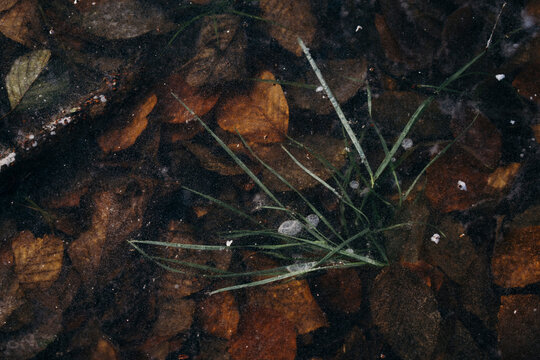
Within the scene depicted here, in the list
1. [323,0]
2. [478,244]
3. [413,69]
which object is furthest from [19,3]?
[478,244]

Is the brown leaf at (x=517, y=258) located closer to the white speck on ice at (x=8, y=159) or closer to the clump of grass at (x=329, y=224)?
the clump of grass at (x=329, y=224)

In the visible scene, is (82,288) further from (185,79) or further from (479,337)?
(479,337)

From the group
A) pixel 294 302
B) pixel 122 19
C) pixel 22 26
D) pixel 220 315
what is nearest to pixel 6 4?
pixel 22 26

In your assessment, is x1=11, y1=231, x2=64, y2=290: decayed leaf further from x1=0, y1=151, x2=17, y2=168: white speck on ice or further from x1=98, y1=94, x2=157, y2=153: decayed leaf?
x1=98, y1=94, x2=157, y2=153: decayed leaf

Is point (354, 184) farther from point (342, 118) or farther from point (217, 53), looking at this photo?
point (217, 53)

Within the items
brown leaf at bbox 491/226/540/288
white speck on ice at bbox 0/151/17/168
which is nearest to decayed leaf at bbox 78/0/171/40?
white speck on ice at bbox 0/151/17/168

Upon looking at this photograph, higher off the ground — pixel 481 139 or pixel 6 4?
pixel 6 4

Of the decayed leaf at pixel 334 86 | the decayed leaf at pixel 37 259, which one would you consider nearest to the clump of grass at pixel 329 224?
the decayed leaf at pixel 334 86
